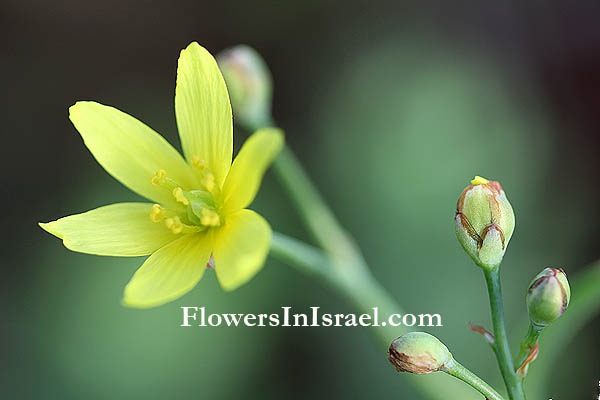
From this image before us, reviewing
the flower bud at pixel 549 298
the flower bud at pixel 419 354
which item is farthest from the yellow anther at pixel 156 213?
the flower bud at pixel 549 298

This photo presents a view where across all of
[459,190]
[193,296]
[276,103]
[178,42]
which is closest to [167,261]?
[193,296]

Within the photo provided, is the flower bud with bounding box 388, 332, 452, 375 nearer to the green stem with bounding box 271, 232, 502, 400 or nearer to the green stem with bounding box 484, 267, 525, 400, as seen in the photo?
the green stem with bounding box 484, 267, 525, 400

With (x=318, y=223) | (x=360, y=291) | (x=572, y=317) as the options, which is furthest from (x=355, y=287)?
(x=572, y=317)

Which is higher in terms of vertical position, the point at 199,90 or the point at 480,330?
the point at 199,90

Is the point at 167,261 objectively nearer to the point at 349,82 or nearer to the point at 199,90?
the point at 199,90

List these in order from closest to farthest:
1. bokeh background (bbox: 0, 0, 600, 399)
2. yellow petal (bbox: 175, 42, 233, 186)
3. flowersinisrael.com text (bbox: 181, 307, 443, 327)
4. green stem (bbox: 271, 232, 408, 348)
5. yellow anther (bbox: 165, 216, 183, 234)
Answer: yellow petal (bbox: 175, 42, 233, 186), yellow anther (bbox: 165, 216, 183, 234), green stem (bbox: 271, 232, 408, 348), flowersinisrael.com text (bbox: 181, 307, 443, 327), bokeh background (bbox: 0, 0, 600, 399)

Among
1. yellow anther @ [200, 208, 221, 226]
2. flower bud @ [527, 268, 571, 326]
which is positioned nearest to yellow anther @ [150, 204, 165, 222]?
yellow anther @ [200, 208, 221, 226]
